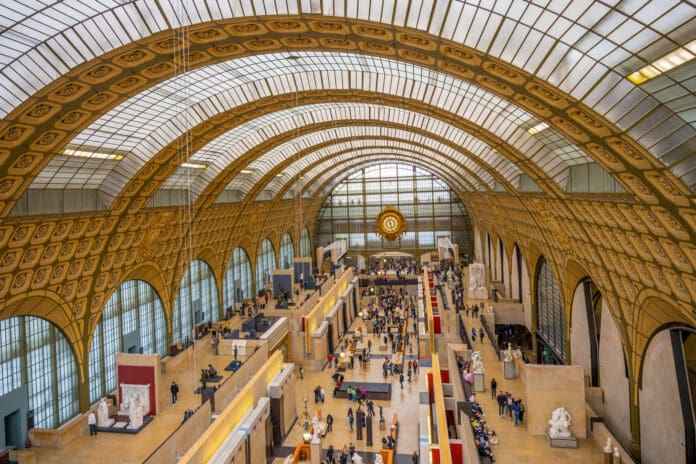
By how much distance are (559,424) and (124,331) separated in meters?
25.6

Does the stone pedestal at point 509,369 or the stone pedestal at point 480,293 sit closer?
the stone pedestal at point 509,369

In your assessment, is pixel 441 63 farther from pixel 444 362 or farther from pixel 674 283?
pixel 444 362

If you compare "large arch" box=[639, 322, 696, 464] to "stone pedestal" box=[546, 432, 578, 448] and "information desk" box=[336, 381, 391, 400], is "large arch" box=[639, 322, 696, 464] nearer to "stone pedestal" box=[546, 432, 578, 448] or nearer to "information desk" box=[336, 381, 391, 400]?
"stone pedestal" box=[546, 432, 578, 448]

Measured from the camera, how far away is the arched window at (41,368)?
907 inches

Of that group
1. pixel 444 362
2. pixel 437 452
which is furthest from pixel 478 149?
pixel 437 452

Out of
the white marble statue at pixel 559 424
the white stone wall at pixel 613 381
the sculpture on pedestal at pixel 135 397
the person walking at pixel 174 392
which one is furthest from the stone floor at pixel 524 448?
the sculpture on pedestal at pixel 135 397

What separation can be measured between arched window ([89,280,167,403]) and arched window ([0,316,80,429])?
190 cm

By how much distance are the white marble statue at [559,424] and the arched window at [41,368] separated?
2311 cm

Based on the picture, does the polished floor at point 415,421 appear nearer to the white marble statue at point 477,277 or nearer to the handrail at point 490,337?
the handrail at point 490,337

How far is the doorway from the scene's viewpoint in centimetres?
2291

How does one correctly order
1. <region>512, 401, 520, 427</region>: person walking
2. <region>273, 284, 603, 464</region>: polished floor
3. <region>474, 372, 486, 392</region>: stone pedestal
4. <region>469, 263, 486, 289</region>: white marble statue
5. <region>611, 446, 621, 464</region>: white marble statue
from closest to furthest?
<region>611, 446, 621, 464</region>: white marble statue < <region>273, 284, 603, 464</region>: polished floor < <region>512, 401, 520, 427</region>: person walking < <region>474, 372, 486, 392</region>: stone pedestal < <region>469, 263, 486, 289</region>: white marble statue

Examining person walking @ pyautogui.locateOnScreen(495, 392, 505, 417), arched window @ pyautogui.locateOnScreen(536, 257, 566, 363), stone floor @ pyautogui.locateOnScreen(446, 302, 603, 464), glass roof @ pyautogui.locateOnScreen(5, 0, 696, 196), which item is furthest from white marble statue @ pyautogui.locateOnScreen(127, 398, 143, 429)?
arched window @ pyautogui.locateOnScreen(536, 257, 566, 363)

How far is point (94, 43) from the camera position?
51.9 feet

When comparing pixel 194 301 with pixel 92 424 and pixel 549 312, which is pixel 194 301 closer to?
pixel 92 424
